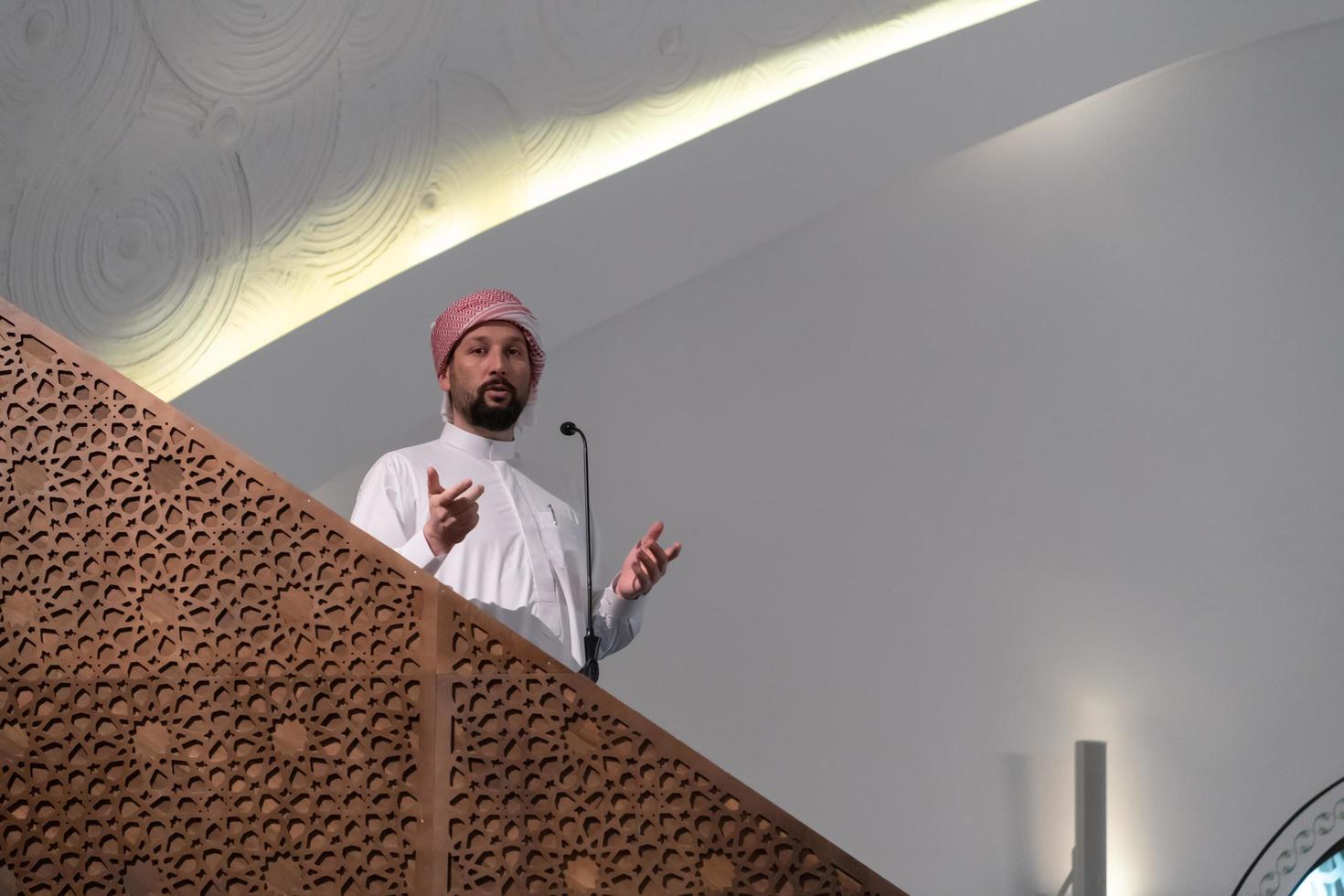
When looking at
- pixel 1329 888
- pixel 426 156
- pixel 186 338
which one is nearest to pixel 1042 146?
pixel 426 156

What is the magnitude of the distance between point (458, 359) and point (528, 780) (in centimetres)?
136

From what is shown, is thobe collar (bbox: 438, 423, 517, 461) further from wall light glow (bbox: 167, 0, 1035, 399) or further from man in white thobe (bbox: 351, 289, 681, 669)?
wall light glow (bbox: 167, 0, 1035, 399)

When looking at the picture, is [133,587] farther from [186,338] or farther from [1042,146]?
[1042,146]

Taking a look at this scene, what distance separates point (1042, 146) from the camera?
5.16m

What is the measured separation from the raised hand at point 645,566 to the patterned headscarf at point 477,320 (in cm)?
58

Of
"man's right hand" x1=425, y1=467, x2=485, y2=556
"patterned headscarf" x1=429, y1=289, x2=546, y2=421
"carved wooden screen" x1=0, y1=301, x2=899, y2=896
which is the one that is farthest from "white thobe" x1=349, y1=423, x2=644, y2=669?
"carved wooden screen" x1=0, y1=301, x2=899, y2=896

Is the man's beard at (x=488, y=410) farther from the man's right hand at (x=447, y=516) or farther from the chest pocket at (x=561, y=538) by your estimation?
the man's right hand at (x=447, y=516)

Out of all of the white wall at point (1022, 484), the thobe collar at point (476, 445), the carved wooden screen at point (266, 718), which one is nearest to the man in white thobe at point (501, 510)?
the thobe collar at point (476, 445)

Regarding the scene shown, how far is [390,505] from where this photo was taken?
290cm

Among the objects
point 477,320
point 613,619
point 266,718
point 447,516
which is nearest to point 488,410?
point 477,320

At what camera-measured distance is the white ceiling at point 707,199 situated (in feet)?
14.2

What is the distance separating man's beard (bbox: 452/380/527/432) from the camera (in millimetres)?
3133

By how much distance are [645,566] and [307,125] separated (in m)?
2.12

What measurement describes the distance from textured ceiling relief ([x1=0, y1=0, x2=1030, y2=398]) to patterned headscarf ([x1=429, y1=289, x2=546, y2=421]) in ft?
3.70
